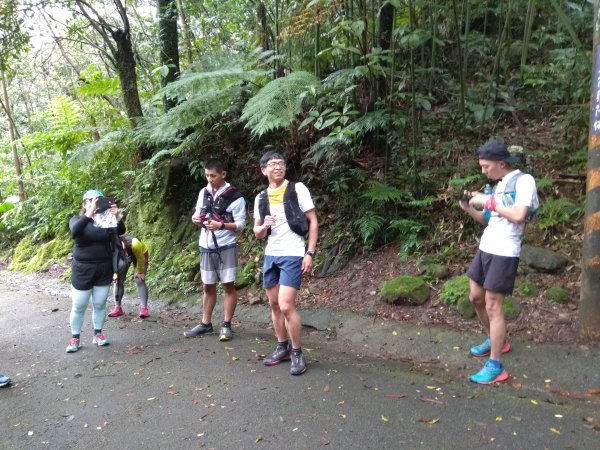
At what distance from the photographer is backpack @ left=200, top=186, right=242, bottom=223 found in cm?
510

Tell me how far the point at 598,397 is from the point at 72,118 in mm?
12232

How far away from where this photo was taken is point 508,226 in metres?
3.64

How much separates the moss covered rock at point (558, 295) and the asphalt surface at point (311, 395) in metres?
0.66

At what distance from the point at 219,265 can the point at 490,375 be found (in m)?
2.96

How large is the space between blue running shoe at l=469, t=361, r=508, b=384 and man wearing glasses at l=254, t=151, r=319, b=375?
1.47m

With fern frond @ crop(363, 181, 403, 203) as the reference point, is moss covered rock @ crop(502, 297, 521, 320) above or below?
below

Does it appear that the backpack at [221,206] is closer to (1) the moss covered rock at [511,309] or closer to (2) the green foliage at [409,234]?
(2) the green foliage at [409,234]

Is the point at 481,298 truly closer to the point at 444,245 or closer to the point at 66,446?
the point at 444,245

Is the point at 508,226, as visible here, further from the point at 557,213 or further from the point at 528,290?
the point at 557,213

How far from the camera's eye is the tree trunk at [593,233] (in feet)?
12.7

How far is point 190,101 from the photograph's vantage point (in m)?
7.19

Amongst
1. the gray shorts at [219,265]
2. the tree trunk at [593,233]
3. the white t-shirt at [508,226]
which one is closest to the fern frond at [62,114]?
the gray shorts at [219,265]

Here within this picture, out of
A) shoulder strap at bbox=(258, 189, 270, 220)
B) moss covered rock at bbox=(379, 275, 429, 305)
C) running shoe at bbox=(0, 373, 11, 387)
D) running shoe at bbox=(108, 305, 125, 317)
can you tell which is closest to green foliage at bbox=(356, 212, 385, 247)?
moss covered rock at bbox=(379, 275, 429, 305)

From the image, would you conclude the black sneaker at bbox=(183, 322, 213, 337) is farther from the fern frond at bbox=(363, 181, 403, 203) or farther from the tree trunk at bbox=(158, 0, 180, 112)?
the tree trunk at bbox=(158, 0, 180, 112)
